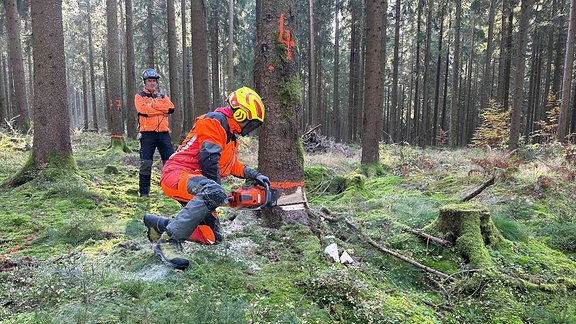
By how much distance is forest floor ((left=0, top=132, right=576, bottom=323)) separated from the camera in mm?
2434

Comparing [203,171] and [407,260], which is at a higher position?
[203,171]

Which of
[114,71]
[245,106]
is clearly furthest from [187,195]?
[114,71]

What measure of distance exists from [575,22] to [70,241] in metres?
15.6

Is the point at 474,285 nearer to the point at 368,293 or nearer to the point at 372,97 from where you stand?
the point at 368,293

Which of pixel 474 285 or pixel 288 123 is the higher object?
pixel 288 123

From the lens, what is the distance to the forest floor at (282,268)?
2434 millimetres

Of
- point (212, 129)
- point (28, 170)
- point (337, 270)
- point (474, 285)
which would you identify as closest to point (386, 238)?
point (474, 285)

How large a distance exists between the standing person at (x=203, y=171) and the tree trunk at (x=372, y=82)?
22.6 feet

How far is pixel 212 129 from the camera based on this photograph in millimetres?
3420

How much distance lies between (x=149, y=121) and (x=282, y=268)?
4.42 meters

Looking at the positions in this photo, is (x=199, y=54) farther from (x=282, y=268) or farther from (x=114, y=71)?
(x=282, y=268)

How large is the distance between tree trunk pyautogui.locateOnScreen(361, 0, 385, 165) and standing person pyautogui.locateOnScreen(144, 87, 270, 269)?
6.89 meters

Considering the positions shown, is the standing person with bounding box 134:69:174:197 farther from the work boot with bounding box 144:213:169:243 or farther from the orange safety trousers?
the orange safety trousers

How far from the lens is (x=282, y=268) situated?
124 inches
